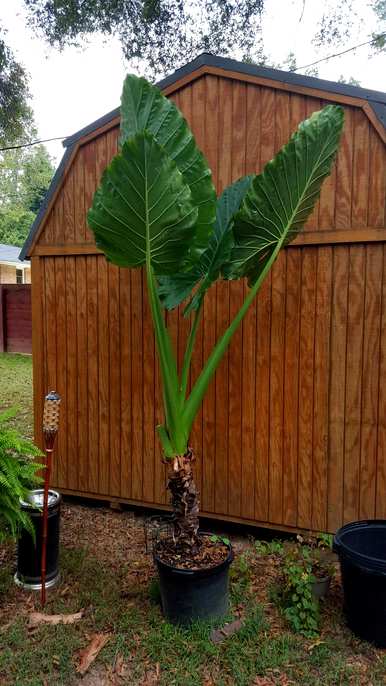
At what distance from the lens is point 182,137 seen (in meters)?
2.40

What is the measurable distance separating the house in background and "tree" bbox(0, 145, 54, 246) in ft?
26.8

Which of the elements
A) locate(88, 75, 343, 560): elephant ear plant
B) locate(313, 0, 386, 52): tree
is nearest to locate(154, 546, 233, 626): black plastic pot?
locate(88, 75, 343, 560): elephant ear plant

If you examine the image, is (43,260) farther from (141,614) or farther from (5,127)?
(5,127)

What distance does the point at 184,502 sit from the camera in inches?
102

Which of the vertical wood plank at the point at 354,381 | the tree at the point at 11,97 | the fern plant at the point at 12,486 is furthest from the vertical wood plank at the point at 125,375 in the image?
the tree at the point at 11,97

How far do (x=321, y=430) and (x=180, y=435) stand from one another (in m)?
1.13

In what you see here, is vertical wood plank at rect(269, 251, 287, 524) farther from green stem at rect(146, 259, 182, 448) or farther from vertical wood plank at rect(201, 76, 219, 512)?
green stem at rect(146, 259, 182, 448)

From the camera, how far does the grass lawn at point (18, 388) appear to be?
6.60 metres

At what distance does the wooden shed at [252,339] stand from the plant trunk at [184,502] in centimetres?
89

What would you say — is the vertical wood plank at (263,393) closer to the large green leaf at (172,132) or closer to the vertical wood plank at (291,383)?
the vertical wood plank at (291,383)

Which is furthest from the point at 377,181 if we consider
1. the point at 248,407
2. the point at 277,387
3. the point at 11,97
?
the point at 11,97

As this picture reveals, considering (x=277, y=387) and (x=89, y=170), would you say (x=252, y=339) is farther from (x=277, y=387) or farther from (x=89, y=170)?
(x=89, y=170)

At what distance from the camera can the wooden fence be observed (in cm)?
1310

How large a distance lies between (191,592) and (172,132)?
2.39 m
